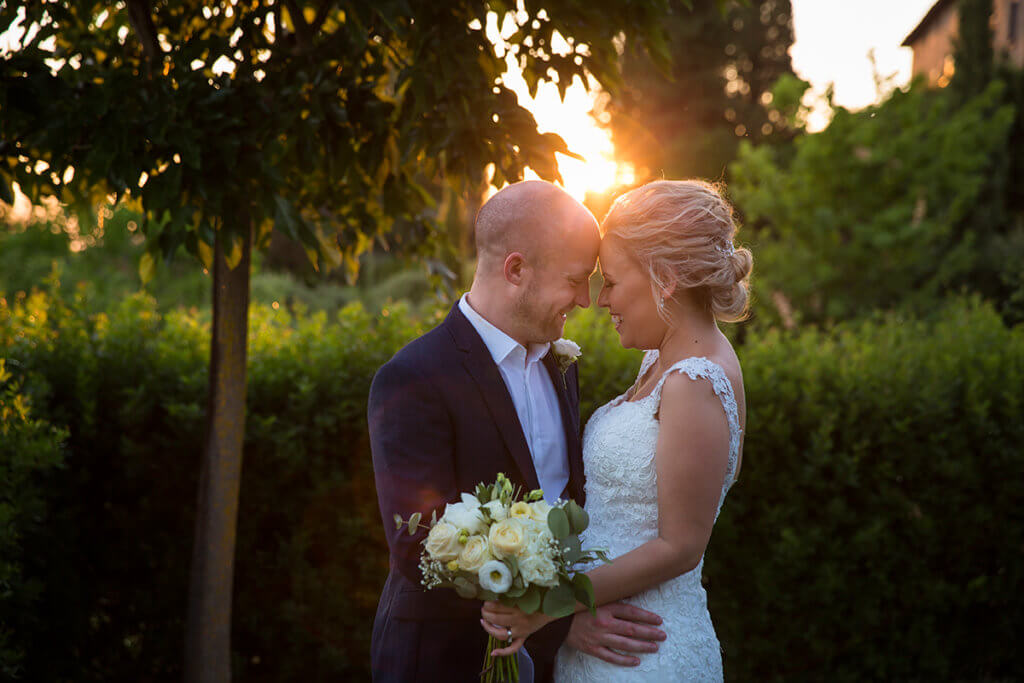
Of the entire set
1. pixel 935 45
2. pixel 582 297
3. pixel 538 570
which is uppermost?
pixel 935 45

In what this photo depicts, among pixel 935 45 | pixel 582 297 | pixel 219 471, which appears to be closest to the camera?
A: pixel 582 297

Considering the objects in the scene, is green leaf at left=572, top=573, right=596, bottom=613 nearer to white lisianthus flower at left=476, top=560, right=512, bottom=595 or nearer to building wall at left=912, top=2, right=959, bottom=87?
white lisianthus flower at left=476, top=560, right=512, bottom=595

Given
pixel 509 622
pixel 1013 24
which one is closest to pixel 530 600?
pixel 509 622

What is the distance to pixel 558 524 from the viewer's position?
6.95ft

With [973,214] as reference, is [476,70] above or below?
below

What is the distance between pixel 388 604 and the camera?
2734 mm

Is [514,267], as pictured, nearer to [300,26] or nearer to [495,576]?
[495,576]

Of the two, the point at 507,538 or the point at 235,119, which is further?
the point at 235,119

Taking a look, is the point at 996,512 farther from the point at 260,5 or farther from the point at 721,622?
the point at 260,5

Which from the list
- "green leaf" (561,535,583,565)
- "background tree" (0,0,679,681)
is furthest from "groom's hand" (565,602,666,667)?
"background tree" (0,0,679,681)

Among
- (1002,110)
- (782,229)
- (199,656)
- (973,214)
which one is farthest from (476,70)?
(973,214)

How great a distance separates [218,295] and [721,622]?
11.3ft

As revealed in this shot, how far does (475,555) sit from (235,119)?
2076 mm

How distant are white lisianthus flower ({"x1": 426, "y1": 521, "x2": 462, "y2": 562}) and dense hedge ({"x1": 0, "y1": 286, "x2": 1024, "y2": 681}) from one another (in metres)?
2.59
